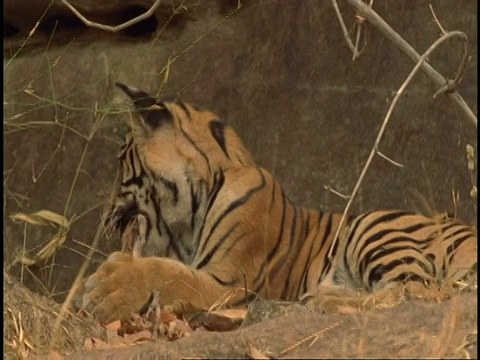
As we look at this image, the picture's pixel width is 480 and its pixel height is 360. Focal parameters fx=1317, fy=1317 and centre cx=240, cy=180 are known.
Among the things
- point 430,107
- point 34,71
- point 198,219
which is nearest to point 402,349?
point 198,219

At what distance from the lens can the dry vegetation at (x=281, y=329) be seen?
Answer: 356 cm

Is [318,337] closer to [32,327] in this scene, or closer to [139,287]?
[32,327]

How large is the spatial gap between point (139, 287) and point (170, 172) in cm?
102

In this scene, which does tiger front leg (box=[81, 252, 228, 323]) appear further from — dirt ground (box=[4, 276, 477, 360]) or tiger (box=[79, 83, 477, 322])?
dirt ground (box=[4, 276, 477, 360])

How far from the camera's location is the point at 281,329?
13.4 feet

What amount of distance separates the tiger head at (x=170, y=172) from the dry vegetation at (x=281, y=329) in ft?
3.29

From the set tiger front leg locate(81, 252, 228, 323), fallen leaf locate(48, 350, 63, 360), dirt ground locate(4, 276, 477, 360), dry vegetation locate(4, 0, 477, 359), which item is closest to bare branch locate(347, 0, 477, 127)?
dry vegetation locate(4, 0, 477, 359)

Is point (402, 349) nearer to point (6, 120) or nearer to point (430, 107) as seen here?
point (6, 120)

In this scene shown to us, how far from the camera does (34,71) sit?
319 inches

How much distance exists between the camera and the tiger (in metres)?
6.05

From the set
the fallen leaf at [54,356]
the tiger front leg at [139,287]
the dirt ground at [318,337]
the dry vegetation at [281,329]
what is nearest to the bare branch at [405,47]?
the dry vegetation at [281,329]

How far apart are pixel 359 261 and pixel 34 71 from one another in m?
2.72

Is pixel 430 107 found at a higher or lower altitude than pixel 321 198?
higher

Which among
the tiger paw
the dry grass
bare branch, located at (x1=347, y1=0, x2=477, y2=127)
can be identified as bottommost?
the tiger paw
